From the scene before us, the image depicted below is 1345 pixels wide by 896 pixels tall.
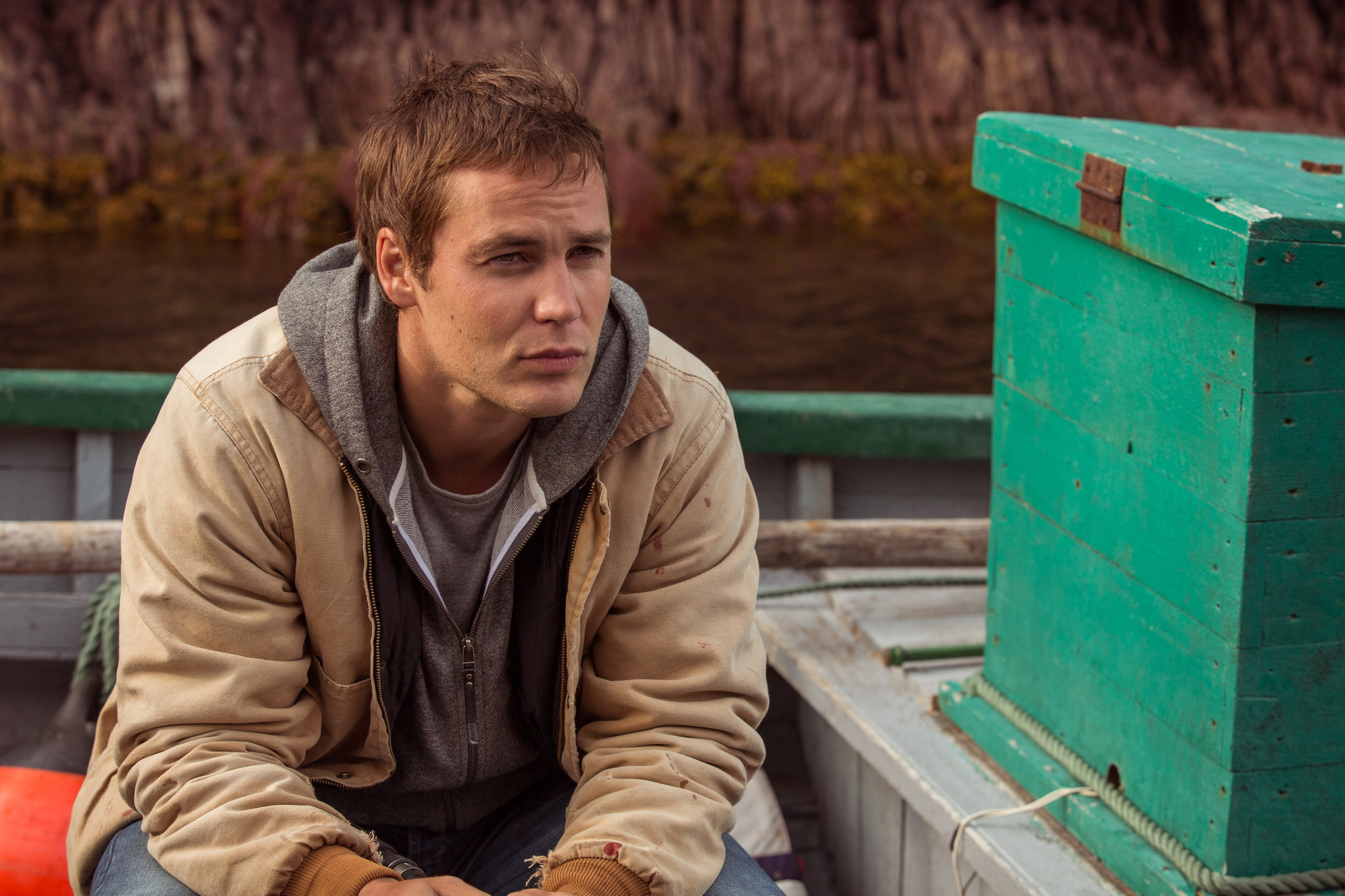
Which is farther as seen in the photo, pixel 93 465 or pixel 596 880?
pixel 93 465

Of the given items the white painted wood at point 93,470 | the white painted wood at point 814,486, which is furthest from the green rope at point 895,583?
the white painted wood at point 93,470

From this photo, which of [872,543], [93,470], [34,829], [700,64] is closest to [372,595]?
[34,829]

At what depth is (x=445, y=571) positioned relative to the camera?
160 centimetres

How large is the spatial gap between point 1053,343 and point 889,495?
4.14ft

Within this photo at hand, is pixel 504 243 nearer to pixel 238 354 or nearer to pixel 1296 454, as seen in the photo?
pixel 238 354

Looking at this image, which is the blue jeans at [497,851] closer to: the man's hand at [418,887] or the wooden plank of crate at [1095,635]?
the man's hand at [418,887]

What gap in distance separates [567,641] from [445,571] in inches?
6.8

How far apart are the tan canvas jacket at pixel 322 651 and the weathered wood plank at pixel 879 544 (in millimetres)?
902

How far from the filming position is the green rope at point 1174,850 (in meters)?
1.59

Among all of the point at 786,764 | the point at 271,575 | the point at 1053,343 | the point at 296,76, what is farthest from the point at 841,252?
the point at 271,575

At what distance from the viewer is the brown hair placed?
4.68 feet

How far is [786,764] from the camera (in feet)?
8.82

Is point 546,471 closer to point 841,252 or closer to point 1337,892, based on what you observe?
point 1337,892

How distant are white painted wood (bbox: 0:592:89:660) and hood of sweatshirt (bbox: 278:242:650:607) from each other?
4.56ft
